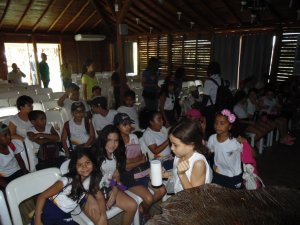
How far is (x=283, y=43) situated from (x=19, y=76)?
9.56 m

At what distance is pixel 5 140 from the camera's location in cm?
267

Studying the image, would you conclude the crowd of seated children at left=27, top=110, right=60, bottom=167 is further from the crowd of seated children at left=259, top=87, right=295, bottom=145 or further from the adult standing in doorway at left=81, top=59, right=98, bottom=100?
Result: the crowd of seated children at left=259, top=87, right=295, bottom=145

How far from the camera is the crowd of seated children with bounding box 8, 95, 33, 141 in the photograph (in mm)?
3428

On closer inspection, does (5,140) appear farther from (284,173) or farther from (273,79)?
(273,79)

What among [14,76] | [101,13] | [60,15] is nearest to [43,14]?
[60,15]

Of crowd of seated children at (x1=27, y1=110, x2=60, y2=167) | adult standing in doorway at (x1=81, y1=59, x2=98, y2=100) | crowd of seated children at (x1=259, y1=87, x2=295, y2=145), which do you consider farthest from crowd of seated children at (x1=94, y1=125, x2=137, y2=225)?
crowd of seated children at (x1=259, y1=87, x2=295, y2=145)

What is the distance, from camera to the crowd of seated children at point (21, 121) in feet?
11.2

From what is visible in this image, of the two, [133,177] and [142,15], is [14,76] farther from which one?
[133,177]

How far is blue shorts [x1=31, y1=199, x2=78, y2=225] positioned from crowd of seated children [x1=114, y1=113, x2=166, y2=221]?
2.53ft

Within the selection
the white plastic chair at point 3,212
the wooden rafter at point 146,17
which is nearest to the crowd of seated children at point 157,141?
the white plastic chair at point 3,212

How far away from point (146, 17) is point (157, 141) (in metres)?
8.68

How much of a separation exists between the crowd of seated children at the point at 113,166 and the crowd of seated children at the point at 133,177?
0.45 feet

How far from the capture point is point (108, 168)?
255 centimetres

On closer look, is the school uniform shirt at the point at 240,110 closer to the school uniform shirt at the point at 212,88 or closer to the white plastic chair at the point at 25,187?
the school uniform shirt at the point at 212,88
